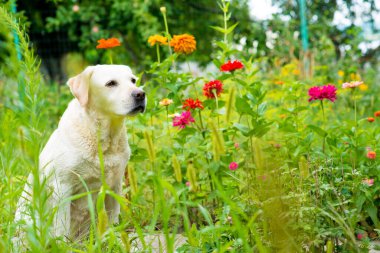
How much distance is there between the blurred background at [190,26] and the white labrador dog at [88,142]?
5601 millimetres

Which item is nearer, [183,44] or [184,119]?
[184,119]

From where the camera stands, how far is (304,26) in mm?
8062

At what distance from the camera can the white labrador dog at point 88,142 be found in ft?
9.52

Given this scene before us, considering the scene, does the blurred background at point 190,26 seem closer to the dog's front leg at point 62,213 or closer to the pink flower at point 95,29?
the pink flower at point 95,29

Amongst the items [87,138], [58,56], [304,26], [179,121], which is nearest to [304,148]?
[179,121]

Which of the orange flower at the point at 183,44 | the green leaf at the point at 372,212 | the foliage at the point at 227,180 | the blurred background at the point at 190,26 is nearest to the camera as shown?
the foliage at the point at 227,180

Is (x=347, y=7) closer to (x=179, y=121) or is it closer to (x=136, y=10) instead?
(x=136, y=10)

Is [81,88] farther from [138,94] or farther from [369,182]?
[369,182]

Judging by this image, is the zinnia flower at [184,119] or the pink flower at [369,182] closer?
the pink flower at [369,182]

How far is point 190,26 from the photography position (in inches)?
381

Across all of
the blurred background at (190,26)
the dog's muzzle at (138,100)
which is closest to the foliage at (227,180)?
the dog's muzzle at (138,100)

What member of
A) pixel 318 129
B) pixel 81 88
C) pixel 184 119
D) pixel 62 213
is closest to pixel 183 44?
pixel 184 119

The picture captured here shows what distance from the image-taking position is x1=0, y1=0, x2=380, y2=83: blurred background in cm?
871

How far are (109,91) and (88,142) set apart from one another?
1.02ft
